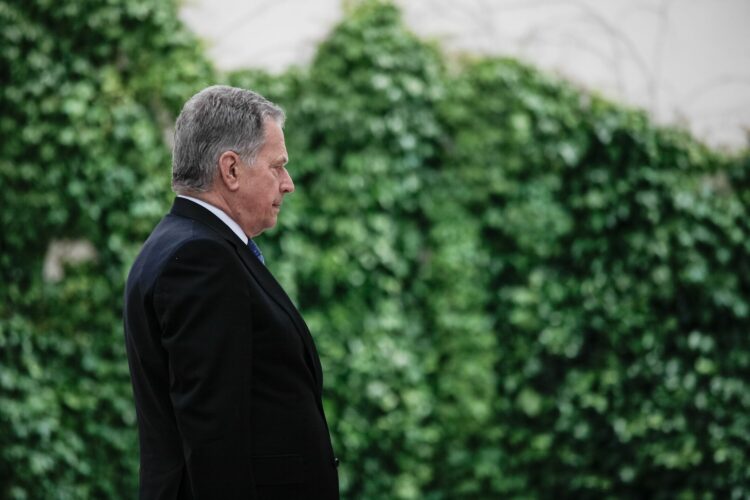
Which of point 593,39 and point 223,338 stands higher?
point 593,39

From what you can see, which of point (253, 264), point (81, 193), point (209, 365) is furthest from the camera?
point (81, 193)

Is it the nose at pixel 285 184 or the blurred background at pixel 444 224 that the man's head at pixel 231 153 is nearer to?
the nose at pixel 285 184

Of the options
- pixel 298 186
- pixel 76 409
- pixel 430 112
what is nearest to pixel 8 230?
pixel 76 409

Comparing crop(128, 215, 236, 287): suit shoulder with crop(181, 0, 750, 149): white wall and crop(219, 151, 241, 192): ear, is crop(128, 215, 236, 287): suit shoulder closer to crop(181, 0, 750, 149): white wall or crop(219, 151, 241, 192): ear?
crop(219, 151, 241, 192): ear

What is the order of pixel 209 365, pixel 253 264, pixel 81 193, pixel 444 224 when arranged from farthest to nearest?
pixel 444 224
pixel 81 193
pixel 253 264
pixel 209 365

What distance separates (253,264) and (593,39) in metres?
3.23

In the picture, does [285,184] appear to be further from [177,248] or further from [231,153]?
[177,248]

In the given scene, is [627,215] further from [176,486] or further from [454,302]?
[176,486]

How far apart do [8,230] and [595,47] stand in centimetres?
296

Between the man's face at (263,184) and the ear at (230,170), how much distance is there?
0.01 m

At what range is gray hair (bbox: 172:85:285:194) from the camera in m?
2.06

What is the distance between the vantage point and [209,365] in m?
1.84

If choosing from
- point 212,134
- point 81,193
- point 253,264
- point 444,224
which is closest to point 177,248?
point 253,264

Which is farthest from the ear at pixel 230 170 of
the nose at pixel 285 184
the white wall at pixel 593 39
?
the white wall at pixel 593 39
